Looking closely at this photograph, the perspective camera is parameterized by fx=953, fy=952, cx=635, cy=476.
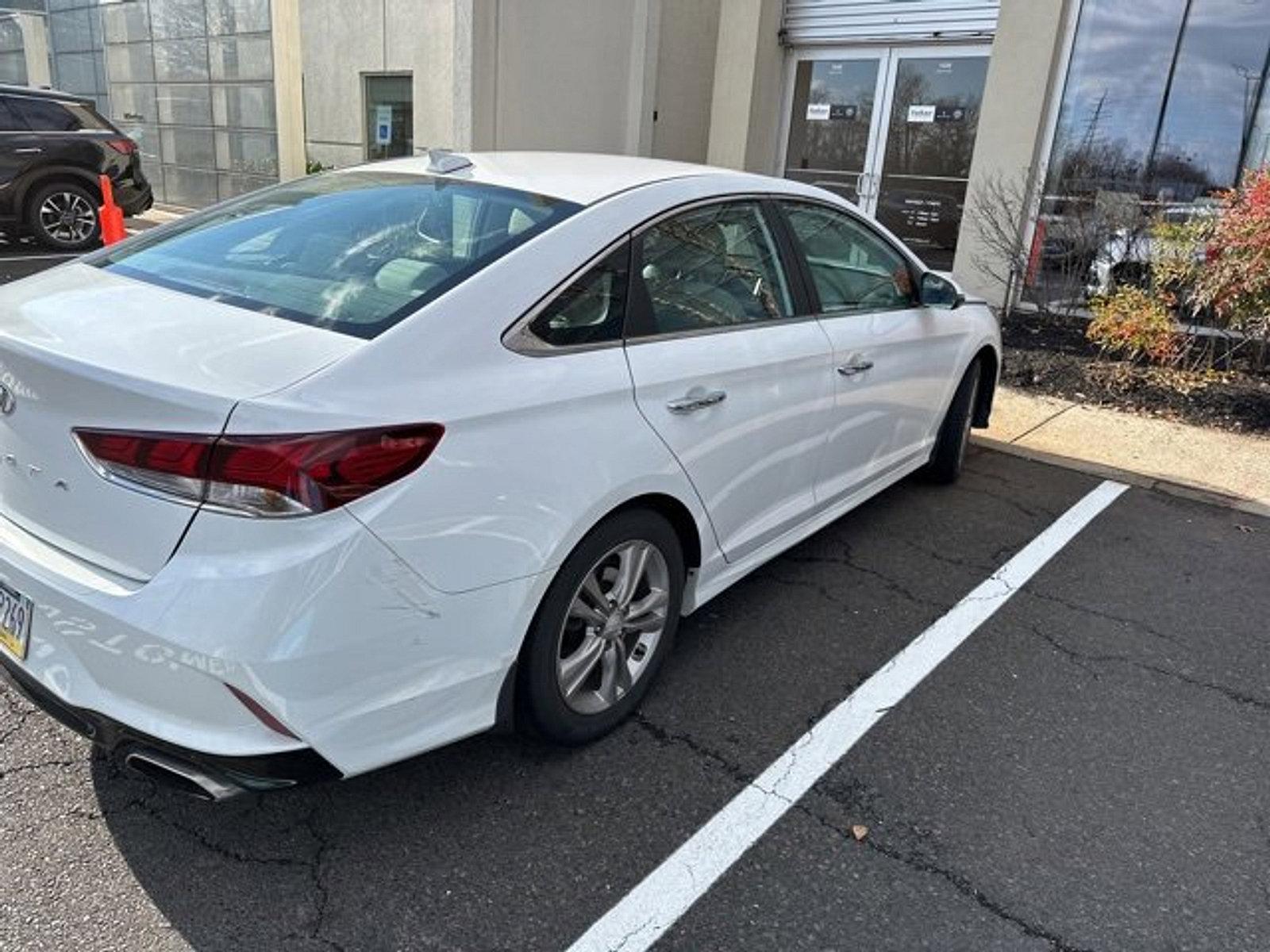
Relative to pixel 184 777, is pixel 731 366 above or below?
Answer: above

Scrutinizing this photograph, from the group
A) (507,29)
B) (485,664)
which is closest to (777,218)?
(485,664)

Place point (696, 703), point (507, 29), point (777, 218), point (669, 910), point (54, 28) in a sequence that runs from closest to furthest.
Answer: point (669, 910) → point (696, 703) → point (777, 218) → point (507, 29) → point (54, 28)

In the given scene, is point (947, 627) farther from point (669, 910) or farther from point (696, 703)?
point (669, 910)

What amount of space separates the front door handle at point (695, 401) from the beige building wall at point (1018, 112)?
22.7 feet

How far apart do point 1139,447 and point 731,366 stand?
4.18 meters

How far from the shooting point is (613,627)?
2.72 meters

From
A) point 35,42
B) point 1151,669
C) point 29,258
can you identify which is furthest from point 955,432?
point 35,42

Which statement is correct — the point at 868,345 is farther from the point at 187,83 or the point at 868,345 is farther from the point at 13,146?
the point at 187,83

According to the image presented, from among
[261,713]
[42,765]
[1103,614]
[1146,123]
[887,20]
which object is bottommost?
[42,765]

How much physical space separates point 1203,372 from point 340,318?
6762 millimetres

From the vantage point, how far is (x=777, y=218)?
3375 millimetres

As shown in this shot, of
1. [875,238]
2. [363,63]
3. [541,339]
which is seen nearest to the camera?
[541,339]

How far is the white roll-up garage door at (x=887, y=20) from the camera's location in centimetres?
954

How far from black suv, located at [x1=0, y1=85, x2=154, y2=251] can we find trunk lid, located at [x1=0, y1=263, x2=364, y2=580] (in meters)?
10.6
